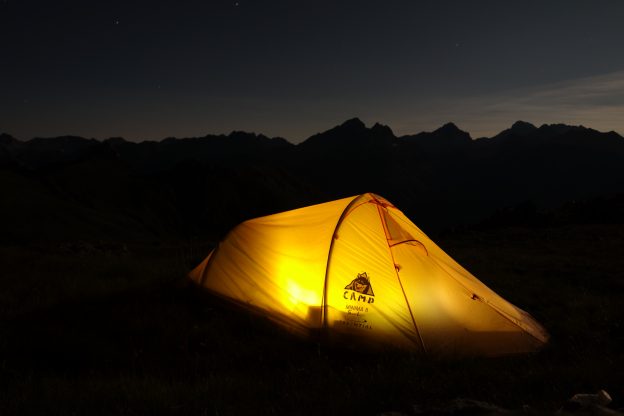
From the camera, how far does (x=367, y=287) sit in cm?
748

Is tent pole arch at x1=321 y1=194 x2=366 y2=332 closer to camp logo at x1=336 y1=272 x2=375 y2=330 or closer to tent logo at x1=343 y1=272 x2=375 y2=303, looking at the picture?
camp logo at x1=336 y1=272 x2=375 y2=330

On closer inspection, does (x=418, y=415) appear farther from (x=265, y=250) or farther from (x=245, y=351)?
(x=265, y=250)

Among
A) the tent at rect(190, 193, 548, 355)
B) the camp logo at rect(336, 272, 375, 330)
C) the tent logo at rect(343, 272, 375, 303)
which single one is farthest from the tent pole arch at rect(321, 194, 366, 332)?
the tent logo at rect(343, 272, 375, 303)

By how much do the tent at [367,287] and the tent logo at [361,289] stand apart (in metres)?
0.02

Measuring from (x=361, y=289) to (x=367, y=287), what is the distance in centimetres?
11

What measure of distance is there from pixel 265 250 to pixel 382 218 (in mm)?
2460

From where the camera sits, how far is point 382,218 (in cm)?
812

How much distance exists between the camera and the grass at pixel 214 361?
14.9ft

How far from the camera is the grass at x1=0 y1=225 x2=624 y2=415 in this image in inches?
179

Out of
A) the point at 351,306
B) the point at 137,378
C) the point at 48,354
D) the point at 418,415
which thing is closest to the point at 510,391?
the point at 418,415

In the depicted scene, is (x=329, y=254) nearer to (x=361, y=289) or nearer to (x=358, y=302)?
(x=361, y=289)

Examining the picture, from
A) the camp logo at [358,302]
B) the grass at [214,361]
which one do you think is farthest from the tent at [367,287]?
the grass at [214,361]

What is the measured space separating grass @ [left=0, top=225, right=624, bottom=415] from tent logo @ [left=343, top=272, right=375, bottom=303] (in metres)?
0.91

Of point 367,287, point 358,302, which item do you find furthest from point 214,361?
point 367,287
